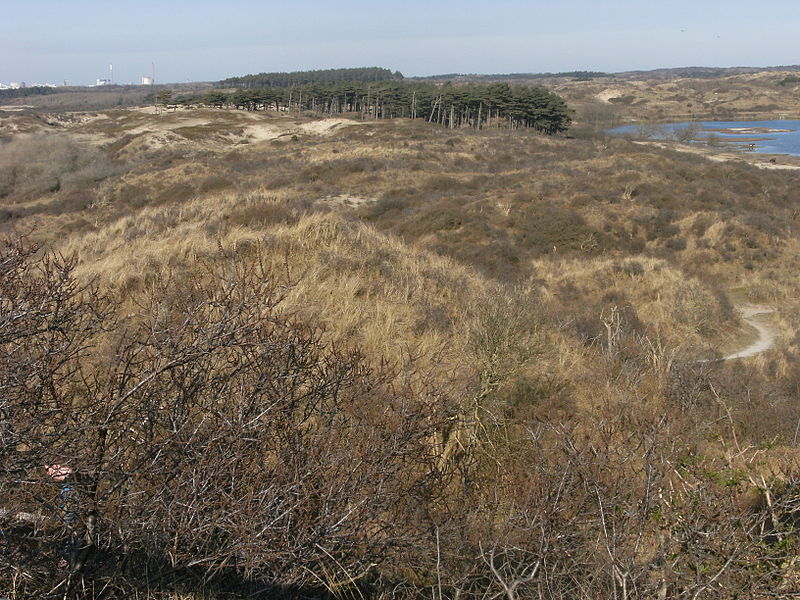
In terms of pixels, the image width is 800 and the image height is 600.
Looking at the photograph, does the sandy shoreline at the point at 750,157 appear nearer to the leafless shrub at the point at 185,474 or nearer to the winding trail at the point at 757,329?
the winding trail at the point at 757,329

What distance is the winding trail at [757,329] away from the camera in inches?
556

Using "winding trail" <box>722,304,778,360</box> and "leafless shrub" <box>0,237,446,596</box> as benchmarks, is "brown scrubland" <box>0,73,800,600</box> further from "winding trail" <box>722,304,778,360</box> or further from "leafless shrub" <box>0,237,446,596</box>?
"winding trail" <box>722,304,778,360</box>

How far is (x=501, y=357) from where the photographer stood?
627 cm

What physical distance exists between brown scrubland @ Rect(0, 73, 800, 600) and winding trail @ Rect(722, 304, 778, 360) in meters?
0.35

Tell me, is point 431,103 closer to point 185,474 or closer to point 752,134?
point 752,134

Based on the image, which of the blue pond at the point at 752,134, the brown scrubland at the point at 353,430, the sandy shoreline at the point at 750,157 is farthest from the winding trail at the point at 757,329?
the blue pond at the point at 752,134

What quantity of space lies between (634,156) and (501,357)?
111ft

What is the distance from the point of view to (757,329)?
1606cm

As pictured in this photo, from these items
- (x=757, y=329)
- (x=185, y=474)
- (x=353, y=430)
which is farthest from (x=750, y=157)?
(x=185, y=474)

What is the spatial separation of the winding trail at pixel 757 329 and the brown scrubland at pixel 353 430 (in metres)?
0.35

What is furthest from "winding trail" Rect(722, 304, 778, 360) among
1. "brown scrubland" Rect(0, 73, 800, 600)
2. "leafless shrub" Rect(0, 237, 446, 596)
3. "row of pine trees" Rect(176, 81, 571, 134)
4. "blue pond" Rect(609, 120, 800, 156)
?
"blue pond" Rect(609, 120, 800, 156)

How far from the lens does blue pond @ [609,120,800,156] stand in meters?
64.6

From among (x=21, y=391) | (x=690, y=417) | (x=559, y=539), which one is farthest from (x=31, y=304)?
(x=690, y=417)

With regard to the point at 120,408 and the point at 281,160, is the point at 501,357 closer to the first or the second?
the point at 120,408
